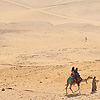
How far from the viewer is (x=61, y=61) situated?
23.9m

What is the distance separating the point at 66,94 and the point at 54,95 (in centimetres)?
60

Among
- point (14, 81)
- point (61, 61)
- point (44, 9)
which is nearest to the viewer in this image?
point (14, 81)

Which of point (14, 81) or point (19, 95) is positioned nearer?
point (19, 95)

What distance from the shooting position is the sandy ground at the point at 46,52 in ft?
46.8

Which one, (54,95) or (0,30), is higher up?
(0,30)

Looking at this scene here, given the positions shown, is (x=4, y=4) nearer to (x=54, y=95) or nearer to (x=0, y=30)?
(x=0, y=30)

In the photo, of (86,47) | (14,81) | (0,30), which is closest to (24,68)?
(14,81)

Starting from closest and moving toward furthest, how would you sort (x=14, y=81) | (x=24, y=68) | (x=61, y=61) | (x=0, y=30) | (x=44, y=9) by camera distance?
(x=14, y=81), (x=24, y=68), (x=61, y=61), (x=0, y=30), (x=44, y=9)

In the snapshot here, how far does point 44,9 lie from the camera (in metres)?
64.1

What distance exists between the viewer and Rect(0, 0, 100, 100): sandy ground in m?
14.3

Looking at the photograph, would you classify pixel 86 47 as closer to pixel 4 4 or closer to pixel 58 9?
pixel 58 9

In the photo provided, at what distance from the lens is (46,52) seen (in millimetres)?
27172

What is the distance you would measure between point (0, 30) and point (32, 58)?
14097mm

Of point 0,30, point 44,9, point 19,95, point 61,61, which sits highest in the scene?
point 44,9
